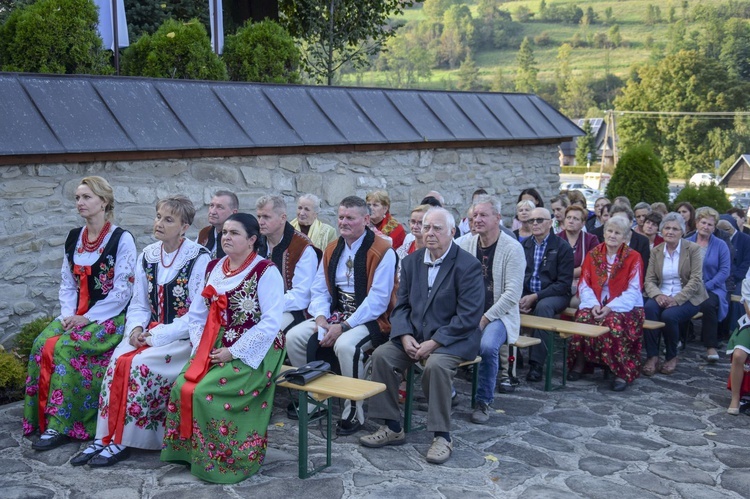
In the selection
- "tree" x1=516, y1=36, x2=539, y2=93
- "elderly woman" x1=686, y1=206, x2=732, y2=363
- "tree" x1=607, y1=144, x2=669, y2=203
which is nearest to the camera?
"elderly woman" x1=686, y1=206, x2=732, y2=363

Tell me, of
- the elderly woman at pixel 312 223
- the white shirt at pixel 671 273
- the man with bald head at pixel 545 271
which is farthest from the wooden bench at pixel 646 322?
the elderly woman at pixel 312 223

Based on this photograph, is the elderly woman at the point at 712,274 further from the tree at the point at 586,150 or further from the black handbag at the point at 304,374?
the tree at the point at 586,150

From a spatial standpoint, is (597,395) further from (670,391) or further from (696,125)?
(696,125)

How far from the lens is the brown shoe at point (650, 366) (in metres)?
7.52

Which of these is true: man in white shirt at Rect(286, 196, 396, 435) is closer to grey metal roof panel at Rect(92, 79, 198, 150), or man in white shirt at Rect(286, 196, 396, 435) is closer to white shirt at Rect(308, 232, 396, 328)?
white shirt at Rect(308, 232, 396, 328)

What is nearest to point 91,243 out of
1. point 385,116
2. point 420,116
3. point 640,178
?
point 385,116

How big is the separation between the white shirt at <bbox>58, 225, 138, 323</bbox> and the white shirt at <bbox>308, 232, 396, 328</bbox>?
1.37m

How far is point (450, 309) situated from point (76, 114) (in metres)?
3.65

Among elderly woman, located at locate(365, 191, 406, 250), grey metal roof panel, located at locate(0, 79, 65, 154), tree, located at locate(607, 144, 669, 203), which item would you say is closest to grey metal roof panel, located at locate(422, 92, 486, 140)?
elderly woman, located at locate(365, 191, 406, 250)

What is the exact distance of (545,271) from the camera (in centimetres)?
756

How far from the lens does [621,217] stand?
23.9ft

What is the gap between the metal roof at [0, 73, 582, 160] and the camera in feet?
21.8

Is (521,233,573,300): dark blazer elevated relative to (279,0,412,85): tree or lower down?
lower down

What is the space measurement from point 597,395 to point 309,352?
255 cm
